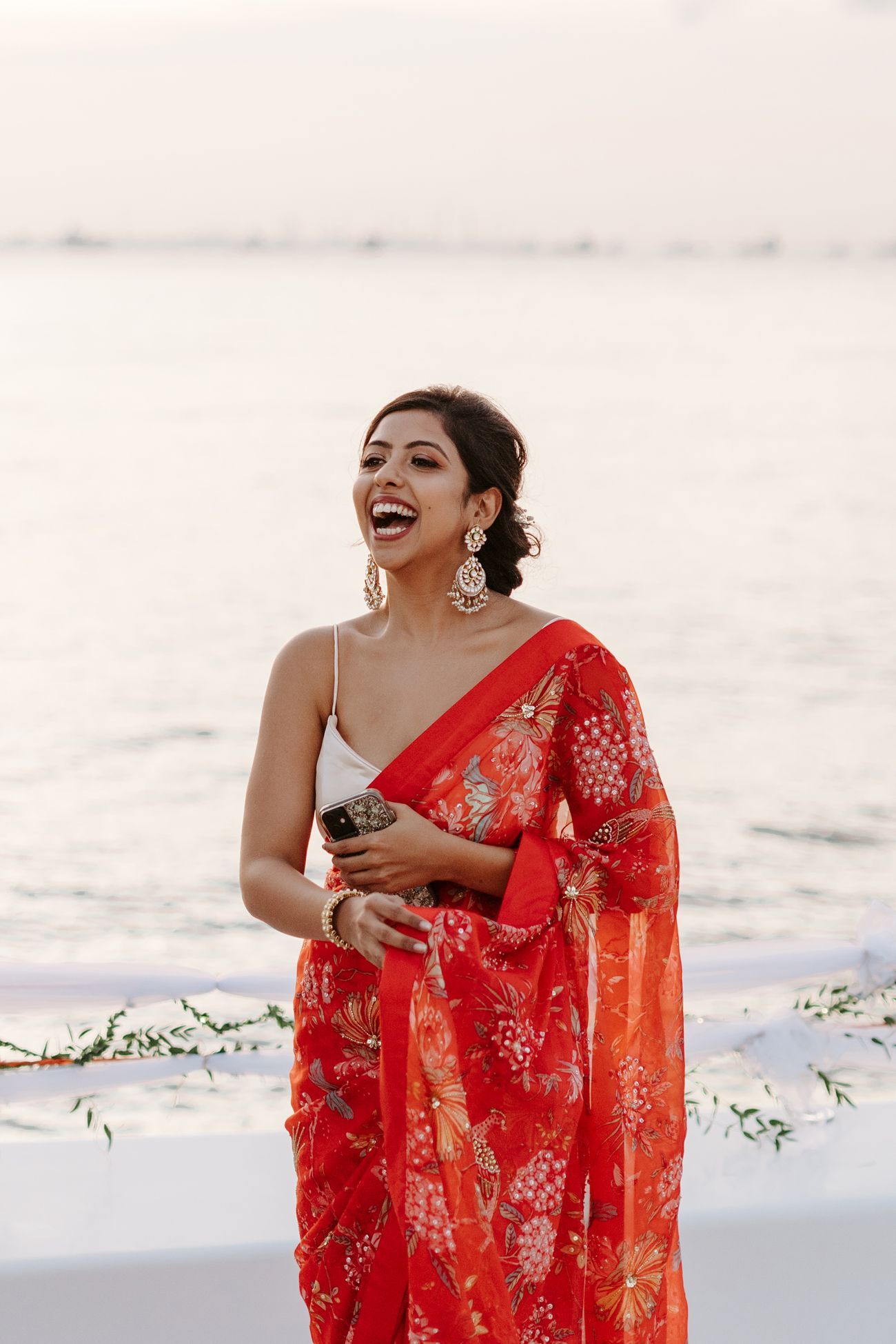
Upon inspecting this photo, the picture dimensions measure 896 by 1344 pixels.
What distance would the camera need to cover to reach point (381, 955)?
5.85ft

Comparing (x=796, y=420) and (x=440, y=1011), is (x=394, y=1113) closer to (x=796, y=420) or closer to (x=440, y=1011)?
(x=440, y=1011)

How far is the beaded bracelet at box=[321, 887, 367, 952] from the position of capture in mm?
1810

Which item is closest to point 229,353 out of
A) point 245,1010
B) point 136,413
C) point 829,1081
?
point 136,413

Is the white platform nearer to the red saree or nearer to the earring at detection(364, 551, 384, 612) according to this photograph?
the red saree

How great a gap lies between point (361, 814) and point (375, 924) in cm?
13

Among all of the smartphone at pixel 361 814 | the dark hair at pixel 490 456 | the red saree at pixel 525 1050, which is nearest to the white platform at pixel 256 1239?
the red saree at pixel 525 1050

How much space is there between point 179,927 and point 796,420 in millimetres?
22456

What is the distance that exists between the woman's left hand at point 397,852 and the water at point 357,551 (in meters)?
0.44

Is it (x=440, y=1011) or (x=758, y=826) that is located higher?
(x=758, y=826)

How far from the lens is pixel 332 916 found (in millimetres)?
1810

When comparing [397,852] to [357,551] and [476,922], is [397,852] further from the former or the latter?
[357,551]

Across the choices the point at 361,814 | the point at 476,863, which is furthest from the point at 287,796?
the point at 476,863

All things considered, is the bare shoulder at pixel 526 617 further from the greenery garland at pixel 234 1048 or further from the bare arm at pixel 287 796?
the greenery garland at pixel 234 1048

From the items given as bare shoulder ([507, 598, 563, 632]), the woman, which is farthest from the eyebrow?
bare shoulder ([507, 598, 563, 632])
